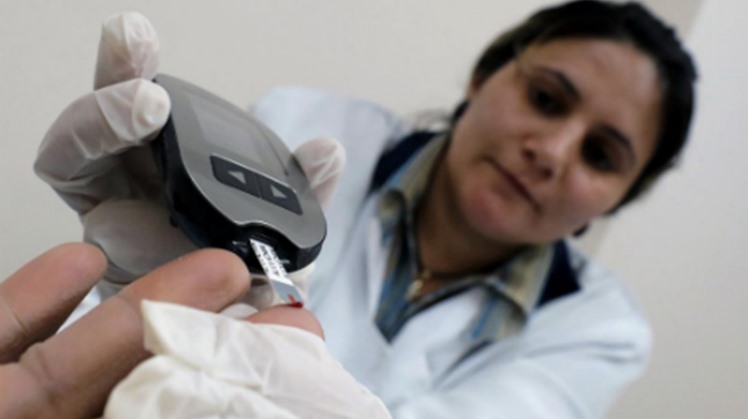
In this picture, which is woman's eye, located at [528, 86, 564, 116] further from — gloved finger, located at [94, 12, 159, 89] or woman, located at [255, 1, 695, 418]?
gloved finger, located at [94, 12, 159, 89]

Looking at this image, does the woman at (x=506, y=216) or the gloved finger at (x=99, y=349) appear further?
the woman at (x=506, y=216)

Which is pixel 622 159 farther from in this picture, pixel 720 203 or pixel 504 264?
pixel 720 203

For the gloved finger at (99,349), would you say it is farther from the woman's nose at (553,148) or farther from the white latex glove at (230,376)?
the woman's nose at (553,148)

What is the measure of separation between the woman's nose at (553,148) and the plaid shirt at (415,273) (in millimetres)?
134

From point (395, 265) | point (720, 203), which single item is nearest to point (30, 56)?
point (395, 265)

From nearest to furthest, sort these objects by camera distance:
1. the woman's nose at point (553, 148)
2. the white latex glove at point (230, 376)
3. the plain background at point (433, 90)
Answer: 1. the white latex glove at point (230, 376)
2. the plain background at point (433, 90)
3. the woman's nose at point (553, 148)

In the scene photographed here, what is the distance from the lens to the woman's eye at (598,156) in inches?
→ 25.3

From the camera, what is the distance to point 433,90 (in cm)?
82

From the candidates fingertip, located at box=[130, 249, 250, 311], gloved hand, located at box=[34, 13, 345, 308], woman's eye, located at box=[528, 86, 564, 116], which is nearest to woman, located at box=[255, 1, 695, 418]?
woman's eye, located at box=[528, 86, 564, 116]

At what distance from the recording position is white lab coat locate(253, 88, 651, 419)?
62cm

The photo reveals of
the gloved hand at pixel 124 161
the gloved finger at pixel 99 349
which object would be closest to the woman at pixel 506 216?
the gloved hand at pixel 124 161

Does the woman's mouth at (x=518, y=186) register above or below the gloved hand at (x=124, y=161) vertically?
below

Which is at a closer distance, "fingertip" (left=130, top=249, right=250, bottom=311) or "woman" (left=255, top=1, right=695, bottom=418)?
"fingertip" (left=130, top=249, right=250, bottom=311)

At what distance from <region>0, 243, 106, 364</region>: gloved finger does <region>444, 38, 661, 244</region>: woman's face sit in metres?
0.45
